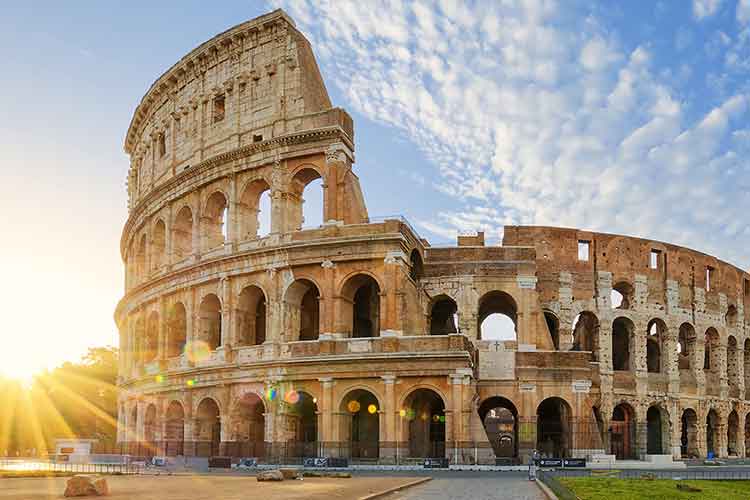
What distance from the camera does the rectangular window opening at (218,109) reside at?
39.1 metres

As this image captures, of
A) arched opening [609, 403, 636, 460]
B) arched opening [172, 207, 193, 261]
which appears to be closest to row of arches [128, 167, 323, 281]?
arched opening [172, 207, 193, 261]

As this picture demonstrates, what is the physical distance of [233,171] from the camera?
3662cm

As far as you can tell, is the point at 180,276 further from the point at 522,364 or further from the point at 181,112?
the point at 522,364

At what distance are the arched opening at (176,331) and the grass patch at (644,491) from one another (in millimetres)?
22634

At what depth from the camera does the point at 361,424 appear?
34719 mm

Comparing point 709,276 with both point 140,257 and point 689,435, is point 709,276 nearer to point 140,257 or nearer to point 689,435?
point 689,435

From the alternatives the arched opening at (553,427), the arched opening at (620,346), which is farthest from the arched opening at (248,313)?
the arched opening at (620,346)

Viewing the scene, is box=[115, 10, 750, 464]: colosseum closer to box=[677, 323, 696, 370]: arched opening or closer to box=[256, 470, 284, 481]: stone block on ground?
box=[677, 323, 696, 370]: arched opening

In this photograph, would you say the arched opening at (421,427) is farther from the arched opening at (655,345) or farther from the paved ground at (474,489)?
the arched opening at (655,345)

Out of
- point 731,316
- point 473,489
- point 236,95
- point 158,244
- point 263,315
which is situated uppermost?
point 236,95

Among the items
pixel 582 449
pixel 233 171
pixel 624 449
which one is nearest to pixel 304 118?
pixel 233 171

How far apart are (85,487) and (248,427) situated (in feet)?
61.0

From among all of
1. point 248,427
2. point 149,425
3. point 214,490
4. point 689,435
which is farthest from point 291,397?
point 689,435

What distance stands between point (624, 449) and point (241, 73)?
26.0 metres
